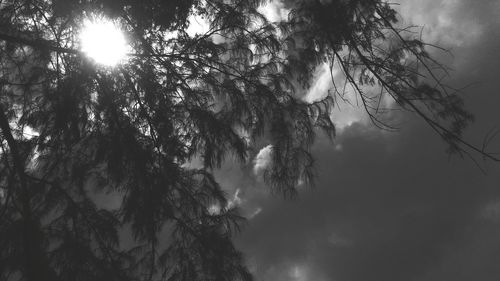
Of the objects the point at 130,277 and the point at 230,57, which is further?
the point at 230,57

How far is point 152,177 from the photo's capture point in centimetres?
368

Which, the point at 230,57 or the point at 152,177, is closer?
the point at 152,177

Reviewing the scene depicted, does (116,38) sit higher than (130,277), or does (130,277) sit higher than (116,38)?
(116,38)

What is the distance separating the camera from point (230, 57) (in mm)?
4359

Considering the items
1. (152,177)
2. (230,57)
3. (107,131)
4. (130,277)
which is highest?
(230,57)

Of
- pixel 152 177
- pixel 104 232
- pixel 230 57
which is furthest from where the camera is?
pixel 230 57

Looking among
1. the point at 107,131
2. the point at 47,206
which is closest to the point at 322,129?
the point at 107,131

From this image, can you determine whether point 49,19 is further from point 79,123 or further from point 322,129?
point 322,129

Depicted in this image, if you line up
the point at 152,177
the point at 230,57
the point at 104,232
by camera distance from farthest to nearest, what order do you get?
the point at 230,57
the point at 104,232
the point at 152,177

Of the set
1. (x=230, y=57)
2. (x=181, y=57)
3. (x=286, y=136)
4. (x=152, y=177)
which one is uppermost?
(x=230, y=57)

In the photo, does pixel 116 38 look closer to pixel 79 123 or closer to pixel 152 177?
pixel 79 123

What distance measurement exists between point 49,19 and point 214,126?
2.01 meters

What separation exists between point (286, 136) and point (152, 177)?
1308 mm

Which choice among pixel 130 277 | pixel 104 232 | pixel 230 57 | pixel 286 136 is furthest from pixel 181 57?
pixel 130 277
